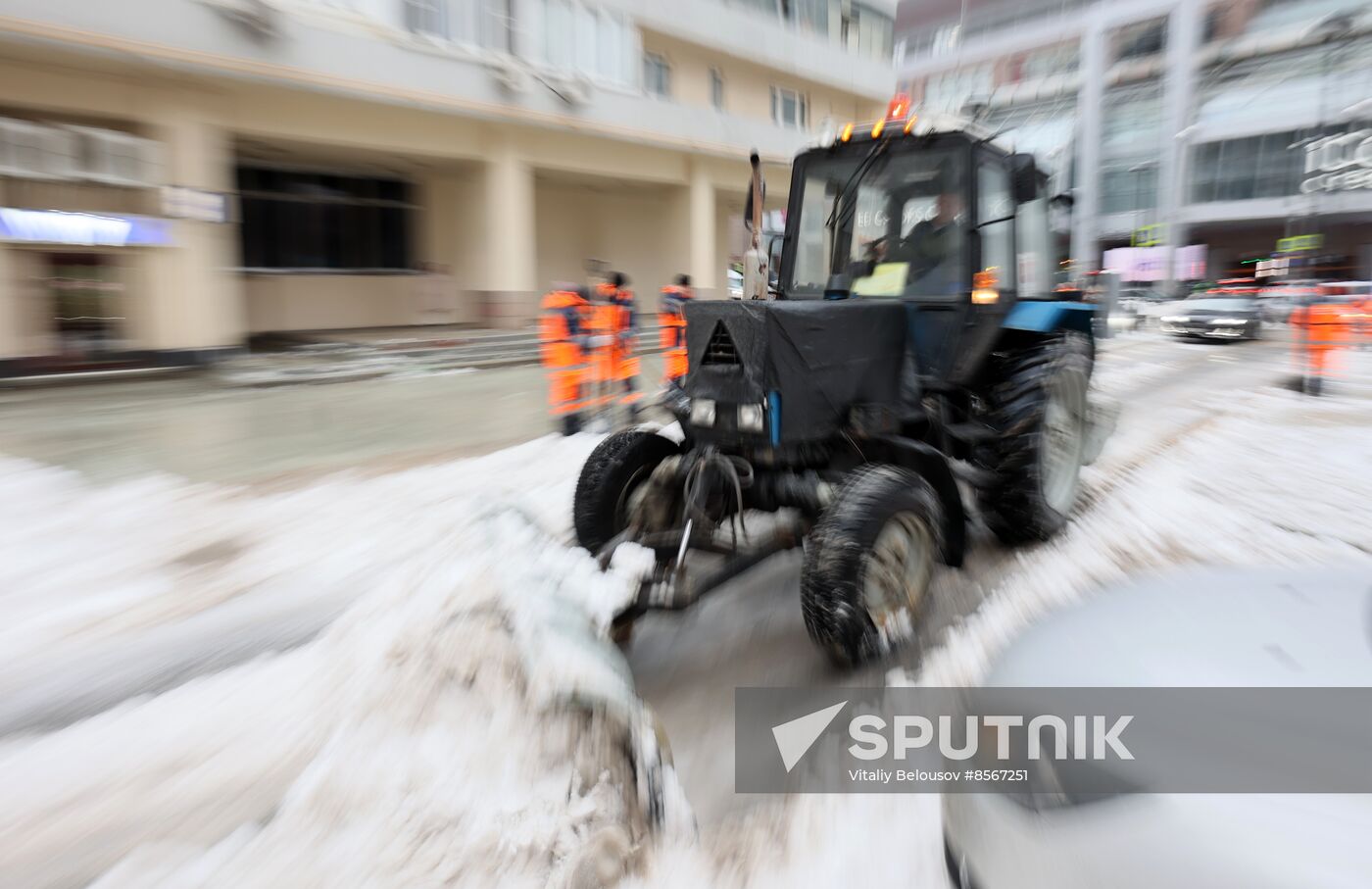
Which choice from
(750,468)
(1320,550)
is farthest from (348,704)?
(1320,550)

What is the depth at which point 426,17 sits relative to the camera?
15445mm

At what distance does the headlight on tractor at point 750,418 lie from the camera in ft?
12.1

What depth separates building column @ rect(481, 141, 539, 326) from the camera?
17.6 meters

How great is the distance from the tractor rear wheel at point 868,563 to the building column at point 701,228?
18902 millimetres

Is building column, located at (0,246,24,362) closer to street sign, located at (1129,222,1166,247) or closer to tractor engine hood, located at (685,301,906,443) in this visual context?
tractor engine hood, located at (685,301,906,443)

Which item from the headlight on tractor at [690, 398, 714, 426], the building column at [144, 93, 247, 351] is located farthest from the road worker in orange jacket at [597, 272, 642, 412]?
the building column at [144, 93, 247, 351]

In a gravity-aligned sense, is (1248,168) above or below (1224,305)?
above

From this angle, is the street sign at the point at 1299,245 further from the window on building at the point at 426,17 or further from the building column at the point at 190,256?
the building column at the point at 190,256

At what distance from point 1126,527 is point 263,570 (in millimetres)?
5491

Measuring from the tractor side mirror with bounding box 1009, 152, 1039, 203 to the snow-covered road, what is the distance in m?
2.05

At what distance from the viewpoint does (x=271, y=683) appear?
11.6 ft

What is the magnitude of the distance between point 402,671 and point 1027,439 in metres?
3.43

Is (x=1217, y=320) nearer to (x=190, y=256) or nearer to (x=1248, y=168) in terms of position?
(x=190, y=256)

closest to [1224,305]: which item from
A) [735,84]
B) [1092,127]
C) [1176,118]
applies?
[735,84]
